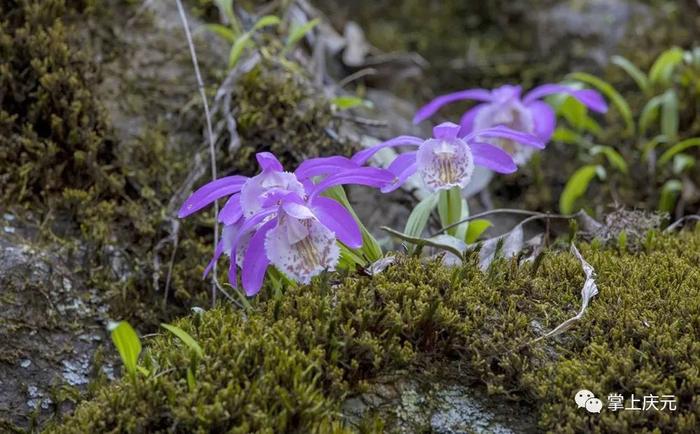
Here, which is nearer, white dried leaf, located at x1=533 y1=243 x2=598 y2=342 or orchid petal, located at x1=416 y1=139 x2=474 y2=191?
white dried leaf, located at x1=533 y1=243 x2=598 y2=342

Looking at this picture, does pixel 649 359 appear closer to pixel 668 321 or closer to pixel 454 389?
pixel 668 321

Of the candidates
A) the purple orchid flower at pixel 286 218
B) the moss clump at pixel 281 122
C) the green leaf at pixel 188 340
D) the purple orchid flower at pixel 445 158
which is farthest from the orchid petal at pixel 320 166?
the moss clump at pixel 281 122

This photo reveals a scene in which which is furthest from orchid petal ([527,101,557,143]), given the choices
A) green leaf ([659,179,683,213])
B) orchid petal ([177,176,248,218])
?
orchid petal ([177,176,248,218])

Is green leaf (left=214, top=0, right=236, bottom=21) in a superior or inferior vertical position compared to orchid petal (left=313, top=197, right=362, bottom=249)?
superior

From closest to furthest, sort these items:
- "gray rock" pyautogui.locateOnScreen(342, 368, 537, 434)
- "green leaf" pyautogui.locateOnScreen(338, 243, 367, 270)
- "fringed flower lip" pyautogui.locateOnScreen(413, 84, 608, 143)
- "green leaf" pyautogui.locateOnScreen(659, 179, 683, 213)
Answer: "gray rock" pyautogui.locateOnScreen(342, 368, 537, 434), "green leaf" pyautogui.locateOnScreen(338, 243, 367, 270), "fringed flower lip" pyautogui.locateOnScreen(413, 84, 608, 143), "green leaf" pyautogui.locateOnScreen(659, 179, 683, 213)

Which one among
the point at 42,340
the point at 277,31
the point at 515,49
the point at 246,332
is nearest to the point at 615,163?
the point at 515,49

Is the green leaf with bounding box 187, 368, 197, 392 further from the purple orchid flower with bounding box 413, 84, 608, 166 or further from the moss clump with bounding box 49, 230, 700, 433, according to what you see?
the purple orchid flower with bounding box 413, 84, 608, 166
